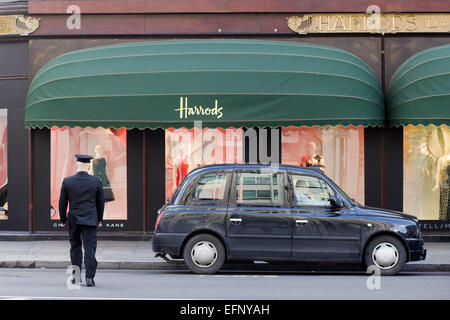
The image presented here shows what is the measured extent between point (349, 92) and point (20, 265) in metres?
7.20

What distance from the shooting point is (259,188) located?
12.6m

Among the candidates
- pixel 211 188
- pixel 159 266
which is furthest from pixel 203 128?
Result: pixel 211 188

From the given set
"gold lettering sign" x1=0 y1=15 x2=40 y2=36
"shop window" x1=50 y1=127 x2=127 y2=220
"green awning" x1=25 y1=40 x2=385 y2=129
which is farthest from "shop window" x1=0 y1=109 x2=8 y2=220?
"gold lettering sign" x1=0 y1=15 x2=40 y2=36

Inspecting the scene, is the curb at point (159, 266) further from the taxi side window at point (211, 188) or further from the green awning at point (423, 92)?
the green awning at point (423, 92)

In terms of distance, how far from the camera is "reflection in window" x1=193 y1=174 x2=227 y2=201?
12547mm

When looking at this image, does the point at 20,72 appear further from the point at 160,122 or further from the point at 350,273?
the point at 350,273

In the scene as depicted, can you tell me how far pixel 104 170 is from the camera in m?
17.4

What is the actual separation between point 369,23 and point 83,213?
9103mm

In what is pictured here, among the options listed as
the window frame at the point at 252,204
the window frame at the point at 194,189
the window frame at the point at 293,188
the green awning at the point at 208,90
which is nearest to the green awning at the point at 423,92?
the green awning at the point at 208,90

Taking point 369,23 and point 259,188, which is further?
point 369,23

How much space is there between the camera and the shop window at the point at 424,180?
56.4 ft

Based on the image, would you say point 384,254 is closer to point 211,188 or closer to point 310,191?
point 310,191

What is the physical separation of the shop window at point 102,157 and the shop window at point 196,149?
103 centimetres

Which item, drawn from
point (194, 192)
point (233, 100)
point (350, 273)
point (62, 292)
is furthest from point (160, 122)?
point (62, 292)
